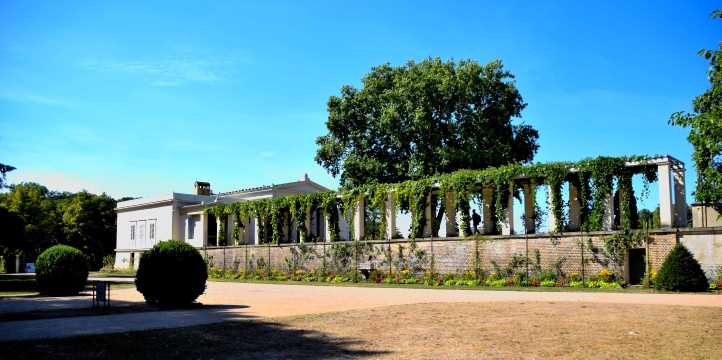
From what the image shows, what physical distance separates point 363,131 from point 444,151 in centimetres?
726

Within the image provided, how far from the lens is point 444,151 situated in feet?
135

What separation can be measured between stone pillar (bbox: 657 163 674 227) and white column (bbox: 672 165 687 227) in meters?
0.57

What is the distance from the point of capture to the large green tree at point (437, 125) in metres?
42.0

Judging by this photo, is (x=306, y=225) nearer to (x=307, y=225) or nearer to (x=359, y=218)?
(x=307, y=225)

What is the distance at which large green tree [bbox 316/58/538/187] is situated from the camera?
4200 centimetres

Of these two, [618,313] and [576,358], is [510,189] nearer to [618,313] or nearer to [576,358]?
[618,313]

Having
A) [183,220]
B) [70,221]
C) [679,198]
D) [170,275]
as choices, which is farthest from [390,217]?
[70,221]

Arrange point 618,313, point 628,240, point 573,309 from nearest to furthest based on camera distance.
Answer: point 618,313 → point 573,309 → point 628,240

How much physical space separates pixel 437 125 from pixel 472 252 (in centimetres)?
1276

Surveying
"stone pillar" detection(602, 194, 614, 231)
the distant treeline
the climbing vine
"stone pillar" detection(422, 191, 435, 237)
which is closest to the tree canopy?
the distant treeline

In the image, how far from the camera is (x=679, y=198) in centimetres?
2859

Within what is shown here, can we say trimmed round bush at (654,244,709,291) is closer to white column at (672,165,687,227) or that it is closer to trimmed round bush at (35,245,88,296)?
white column at (672,165,687,227)

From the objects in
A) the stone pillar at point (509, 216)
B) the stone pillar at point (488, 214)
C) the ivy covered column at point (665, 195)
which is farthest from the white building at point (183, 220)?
the ivy covered column at point (665, 195)

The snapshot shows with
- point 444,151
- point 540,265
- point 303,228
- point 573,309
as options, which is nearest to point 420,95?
point 444,151
